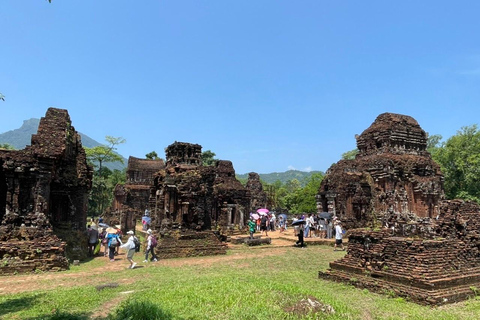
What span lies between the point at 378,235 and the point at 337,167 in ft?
48.9

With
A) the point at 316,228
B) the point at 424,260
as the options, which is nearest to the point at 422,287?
the point at 424,260

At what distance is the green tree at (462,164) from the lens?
109 feet

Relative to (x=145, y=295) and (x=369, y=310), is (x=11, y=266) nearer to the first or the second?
(x=145, y=295)

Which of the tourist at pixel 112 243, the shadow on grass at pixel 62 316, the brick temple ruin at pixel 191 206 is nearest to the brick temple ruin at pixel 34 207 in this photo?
the tourist at pixel 112 243

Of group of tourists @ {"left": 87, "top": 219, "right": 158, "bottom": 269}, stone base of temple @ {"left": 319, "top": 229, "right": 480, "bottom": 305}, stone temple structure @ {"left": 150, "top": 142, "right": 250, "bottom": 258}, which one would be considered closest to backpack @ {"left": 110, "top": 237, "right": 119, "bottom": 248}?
group of tourists @ {"left": 87, "top": 219, "right": 158, "bottom": 269}

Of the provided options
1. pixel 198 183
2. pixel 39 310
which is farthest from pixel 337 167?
pixel 39 310

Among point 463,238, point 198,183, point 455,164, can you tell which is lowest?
point 463,238

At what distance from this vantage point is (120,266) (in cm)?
1366

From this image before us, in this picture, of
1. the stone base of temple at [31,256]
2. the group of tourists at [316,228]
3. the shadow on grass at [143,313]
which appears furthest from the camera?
the group of tourists at [316,228]

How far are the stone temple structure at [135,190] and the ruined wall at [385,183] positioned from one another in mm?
16581

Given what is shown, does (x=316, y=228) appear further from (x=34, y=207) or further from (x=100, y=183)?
(x=100, y=183)

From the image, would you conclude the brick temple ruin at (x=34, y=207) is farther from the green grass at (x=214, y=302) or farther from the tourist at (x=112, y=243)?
the green grass at (x=214, y=302)

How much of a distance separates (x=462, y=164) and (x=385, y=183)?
16.4 meters

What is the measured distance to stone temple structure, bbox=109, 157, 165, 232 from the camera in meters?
35.4
